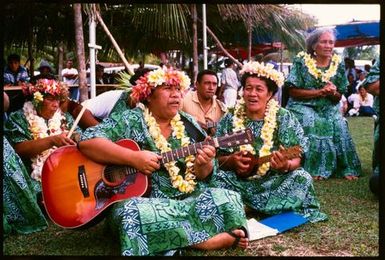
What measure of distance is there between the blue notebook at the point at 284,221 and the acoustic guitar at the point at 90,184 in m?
0.76

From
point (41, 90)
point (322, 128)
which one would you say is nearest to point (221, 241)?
point (41, 90)

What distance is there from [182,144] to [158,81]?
1.48 ft

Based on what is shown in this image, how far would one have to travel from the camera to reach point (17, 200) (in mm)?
3955

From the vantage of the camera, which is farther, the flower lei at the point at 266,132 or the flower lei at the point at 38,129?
the flower lei at the point at 38,129

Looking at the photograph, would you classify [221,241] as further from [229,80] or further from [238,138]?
[229,80]

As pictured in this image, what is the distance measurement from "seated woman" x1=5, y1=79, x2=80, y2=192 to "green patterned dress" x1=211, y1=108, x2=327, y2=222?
1363 millimetres

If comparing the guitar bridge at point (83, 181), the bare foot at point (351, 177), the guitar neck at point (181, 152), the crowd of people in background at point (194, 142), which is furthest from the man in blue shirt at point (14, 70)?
the guitar neck at point (181, 152)

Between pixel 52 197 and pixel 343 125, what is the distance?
11.6ft

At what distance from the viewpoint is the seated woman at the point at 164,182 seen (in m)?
3.18

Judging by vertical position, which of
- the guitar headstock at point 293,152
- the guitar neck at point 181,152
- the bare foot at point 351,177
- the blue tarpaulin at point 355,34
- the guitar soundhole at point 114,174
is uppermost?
the blue tarpaulin at point 355,34

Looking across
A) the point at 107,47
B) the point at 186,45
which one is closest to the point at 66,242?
the point at 107,47

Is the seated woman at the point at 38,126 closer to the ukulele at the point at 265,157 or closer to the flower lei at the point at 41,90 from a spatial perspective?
the flower lei at the point at 41,90

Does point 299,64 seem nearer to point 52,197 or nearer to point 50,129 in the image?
point 50,129

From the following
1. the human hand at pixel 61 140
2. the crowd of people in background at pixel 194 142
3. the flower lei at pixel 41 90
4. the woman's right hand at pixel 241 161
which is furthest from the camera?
the flower lei at pixel 41 90
